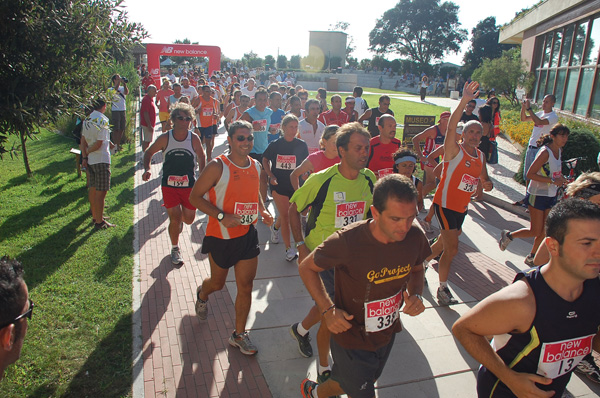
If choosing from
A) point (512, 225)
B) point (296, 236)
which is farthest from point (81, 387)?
point (512, 225)

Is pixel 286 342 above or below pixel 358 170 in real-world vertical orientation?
below

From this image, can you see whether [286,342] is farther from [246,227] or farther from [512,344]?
[512,344]

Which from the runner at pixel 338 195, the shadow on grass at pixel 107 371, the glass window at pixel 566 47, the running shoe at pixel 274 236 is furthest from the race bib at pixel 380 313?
the glass window at pixel 566 47

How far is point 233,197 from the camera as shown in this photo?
161 inches

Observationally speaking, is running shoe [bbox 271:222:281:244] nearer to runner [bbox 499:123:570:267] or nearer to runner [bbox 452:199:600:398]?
runner [bbox 499:123:570:267]

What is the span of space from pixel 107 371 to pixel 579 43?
18.4m

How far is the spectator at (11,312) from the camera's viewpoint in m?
1.79

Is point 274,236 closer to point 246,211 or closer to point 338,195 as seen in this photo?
point 246,211

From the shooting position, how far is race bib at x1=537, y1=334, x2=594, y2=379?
2139 millimetres

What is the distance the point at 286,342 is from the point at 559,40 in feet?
64.4

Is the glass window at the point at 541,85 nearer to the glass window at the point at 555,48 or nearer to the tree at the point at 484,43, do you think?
the glass window at the point at 555,48

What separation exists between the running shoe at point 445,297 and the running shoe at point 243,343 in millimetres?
2398

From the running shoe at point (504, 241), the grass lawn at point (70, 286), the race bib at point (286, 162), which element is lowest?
the grass lawn at point (70, 286)

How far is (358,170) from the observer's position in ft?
12.7
